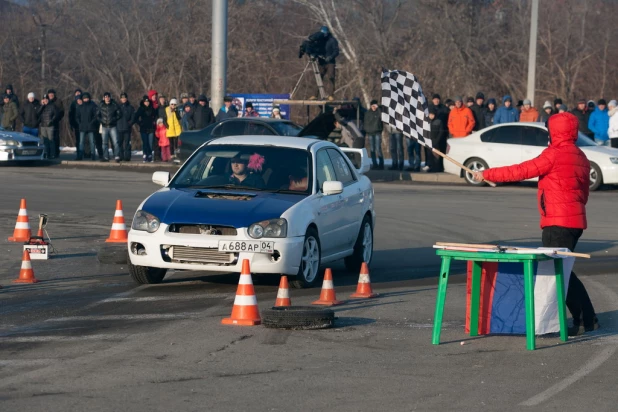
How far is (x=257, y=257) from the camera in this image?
10.6m

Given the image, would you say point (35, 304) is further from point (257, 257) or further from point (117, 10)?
point (117, 10)

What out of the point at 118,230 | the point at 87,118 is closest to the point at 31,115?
the point at 87,118

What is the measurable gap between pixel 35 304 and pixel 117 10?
45105 millimetres

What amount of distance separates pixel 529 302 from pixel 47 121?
24365 millimetres

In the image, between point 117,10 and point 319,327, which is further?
point 117,10

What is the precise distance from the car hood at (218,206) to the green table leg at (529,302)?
10.7 feet

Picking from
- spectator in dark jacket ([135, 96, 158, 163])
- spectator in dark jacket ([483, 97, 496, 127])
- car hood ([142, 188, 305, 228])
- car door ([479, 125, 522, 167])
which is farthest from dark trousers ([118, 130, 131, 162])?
car hood ([142, 188, 305, 228])

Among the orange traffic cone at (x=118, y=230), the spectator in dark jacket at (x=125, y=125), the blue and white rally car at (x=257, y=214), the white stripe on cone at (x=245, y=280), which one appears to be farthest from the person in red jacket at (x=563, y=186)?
the spectator in dark jacket at (x=125, y=125)

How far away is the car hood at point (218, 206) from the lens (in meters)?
10.6

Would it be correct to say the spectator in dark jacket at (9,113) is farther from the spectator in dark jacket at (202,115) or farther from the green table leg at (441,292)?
the green table leg at (441,292)

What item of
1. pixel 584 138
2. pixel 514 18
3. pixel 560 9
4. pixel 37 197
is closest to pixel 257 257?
pixel 37 197

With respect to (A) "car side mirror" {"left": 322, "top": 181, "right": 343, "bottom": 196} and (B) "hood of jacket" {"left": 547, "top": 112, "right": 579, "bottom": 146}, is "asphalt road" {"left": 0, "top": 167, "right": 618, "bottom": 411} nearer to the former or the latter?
(A) "car side mirror" {"left": 322, "top": 181, "right": 343, "bottom": 196}

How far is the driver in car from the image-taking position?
1165 cm

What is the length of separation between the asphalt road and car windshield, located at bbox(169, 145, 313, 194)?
100 centimetres
